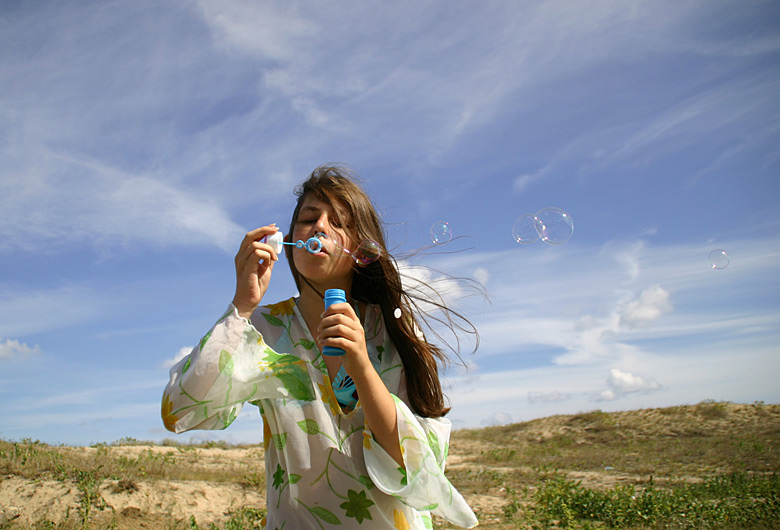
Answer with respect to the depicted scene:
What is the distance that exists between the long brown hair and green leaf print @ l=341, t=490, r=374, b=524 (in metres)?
0.37

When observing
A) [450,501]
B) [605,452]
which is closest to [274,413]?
[450,501]

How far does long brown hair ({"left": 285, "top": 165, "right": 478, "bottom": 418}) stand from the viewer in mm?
1850

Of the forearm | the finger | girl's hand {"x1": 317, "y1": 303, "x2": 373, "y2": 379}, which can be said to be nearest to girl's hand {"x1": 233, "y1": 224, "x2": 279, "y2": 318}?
the finger

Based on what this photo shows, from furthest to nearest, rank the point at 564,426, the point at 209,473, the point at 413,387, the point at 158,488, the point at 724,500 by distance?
the point at 564,426 → the point at 209,473 → the point at 724,500 → the point at 158,488 → the point at 413,387

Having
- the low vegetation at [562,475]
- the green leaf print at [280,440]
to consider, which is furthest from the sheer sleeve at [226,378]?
the low vegetation at [562,475]

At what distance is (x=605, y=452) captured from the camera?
1103 centimetres

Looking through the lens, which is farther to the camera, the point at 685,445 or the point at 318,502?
the point at 685,445

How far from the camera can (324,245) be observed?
69.7 inches

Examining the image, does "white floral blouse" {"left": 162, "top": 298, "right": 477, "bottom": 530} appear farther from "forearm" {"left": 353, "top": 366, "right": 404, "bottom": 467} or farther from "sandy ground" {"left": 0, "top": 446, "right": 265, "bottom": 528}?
"sandy ground" {"left": 0, "top": 446, "right": 265, "bottom": 528}

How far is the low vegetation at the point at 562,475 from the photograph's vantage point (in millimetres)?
4566

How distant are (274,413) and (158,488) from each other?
392cm

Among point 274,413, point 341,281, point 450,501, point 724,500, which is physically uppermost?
point 341,281

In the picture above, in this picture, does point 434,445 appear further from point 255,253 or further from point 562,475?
point 562,475

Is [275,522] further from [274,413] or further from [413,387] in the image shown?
[413,387]
